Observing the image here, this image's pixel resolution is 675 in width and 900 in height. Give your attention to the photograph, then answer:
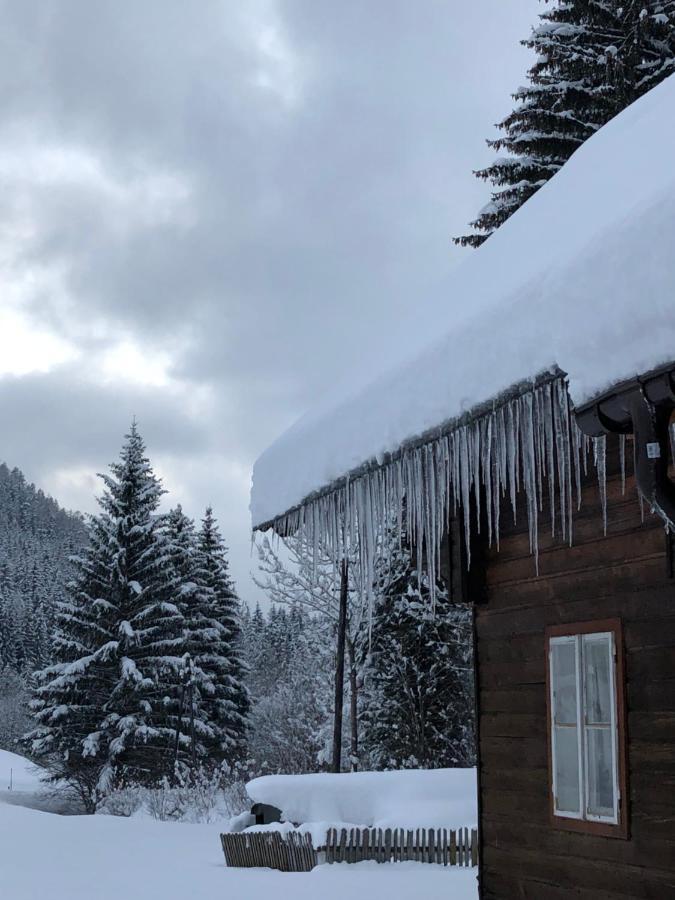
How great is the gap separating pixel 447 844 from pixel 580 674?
9.12 m

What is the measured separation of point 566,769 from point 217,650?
30.1 meters

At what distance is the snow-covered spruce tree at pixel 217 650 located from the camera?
3278 cm

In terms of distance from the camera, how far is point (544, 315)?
149 inches

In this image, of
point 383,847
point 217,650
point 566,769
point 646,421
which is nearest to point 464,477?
point 646,421

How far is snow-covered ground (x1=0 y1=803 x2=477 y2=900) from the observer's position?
36.9 ft

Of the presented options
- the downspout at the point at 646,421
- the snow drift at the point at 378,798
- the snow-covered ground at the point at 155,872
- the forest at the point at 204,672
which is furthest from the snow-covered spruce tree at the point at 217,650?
the downspout at the point at 646,421

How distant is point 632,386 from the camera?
329cm

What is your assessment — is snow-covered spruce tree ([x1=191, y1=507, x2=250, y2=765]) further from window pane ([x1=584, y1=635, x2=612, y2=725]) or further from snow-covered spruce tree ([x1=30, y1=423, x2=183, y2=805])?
window pane ([x1=584, y1=635, x2=612, y2=725])

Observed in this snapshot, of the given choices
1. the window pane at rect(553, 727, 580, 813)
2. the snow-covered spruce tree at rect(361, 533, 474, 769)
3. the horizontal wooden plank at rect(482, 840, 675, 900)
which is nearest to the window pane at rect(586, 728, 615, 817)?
the window pane at rect(553, 727, 580, 813)

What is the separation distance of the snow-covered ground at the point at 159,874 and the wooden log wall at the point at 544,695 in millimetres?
4014

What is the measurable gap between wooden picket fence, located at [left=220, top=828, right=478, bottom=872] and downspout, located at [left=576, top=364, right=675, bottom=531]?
1124cm

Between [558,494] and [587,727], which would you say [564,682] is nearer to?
[587,727]

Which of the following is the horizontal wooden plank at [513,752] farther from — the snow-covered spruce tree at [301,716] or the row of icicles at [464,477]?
the snow-covered spruce tree at [301,716]

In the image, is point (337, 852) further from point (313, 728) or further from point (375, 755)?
point (313, 728)
